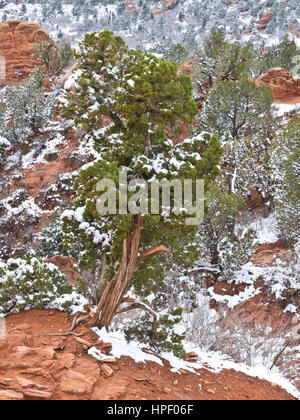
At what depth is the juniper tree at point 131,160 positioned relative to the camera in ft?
16.7

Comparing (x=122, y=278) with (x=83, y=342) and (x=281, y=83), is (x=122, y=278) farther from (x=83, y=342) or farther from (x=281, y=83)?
(x=281, y=83)

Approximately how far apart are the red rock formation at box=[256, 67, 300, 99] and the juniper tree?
2216cm

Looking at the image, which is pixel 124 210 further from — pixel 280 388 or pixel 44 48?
pixel 44 48

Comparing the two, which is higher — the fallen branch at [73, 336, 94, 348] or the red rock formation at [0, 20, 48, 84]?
the red rock formation at [0, 20, 48, 84]

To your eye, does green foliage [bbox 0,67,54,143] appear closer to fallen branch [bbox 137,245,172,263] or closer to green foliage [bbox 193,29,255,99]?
green foliage [bbox 193,29,255,99]

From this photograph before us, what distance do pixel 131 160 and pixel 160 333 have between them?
2.83 metres

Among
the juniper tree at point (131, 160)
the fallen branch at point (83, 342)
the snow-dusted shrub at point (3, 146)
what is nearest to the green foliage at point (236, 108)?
the juniper tree at point (131, 160)

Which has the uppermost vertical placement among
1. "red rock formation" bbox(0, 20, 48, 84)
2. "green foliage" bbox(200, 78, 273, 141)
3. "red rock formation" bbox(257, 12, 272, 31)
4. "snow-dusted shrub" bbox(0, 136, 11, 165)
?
"red rock formation" bbox(257, 12, 272, 31)

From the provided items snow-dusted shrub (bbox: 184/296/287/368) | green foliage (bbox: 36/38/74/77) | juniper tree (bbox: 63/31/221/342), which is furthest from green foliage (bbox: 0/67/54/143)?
snow-dusted shrub (bbox: 184/296/287/368)

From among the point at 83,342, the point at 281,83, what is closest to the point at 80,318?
the point at 83,342

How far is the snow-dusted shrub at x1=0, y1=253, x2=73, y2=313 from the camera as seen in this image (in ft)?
19.1

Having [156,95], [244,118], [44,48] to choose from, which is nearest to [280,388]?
[156,95]

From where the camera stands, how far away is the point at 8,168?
21562 mm
